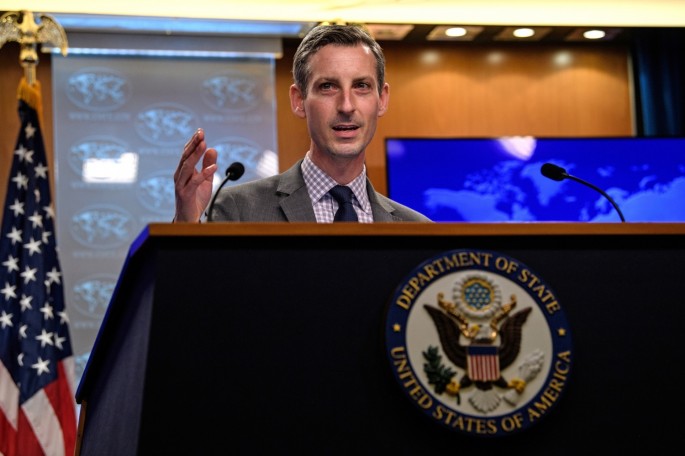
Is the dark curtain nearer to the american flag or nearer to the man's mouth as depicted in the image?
the american flag

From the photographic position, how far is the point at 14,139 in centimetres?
669

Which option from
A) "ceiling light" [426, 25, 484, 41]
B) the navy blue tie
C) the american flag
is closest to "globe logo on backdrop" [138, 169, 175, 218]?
the american flag

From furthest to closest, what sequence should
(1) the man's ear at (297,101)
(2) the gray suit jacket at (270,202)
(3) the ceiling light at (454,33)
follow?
(3) the ceiling light at (454,33) < (1) the man's ear at (297,101) < (2) the gray suit jacket at (270,202)

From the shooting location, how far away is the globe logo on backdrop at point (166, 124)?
271 inches

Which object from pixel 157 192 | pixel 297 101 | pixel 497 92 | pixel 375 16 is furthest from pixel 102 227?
pixel 297 101

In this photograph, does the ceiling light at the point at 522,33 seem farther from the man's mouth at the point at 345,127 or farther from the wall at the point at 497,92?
the man's mouth at the point at 345,127

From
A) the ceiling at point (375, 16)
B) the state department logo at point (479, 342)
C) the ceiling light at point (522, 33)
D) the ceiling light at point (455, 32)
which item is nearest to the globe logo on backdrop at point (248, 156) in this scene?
the ceiling at point (375, 16)

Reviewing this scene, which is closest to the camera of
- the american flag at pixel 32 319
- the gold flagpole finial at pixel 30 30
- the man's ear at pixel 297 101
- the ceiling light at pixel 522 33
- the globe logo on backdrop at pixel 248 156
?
the man's ear at pixel 297 101

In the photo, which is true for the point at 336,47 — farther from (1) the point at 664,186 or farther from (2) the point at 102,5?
(1) the point at 664,186

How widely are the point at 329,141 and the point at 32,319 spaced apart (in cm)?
310

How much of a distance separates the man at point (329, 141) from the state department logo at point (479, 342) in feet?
3.43

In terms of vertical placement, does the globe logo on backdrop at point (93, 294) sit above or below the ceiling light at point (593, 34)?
below

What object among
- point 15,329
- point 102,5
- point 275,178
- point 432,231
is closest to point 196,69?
point 102,5

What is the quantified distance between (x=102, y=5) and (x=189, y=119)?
96 centimetres
